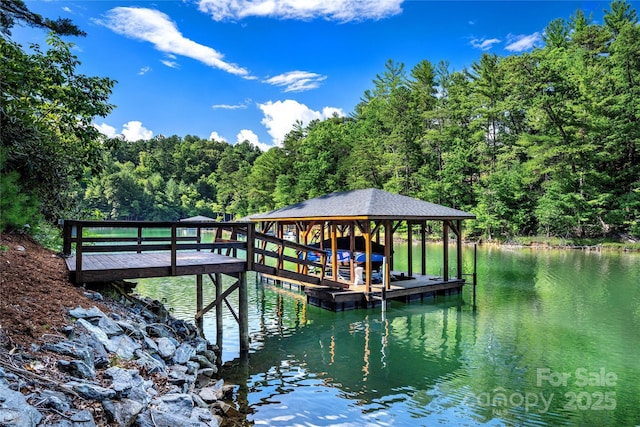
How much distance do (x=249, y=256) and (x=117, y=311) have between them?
2667 millimetres

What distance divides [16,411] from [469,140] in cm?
4289

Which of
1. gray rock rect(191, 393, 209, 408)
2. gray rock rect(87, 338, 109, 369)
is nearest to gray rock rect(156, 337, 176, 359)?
gray rock rect(191, 393, 209, 408)

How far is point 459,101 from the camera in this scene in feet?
141

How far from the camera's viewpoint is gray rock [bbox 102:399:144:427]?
353 cm

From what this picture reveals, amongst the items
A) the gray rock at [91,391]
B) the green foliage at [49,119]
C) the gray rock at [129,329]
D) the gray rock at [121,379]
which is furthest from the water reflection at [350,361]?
the green foliage at [49,119]

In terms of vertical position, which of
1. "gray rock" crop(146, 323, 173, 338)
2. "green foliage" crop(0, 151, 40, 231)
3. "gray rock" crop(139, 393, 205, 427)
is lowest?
"gray rock" crop(139, 393, 205, 427)

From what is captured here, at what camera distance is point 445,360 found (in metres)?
8.09

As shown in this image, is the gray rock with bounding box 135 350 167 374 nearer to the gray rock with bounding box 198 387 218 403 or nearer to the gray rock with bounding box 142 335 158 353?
the gray rock with bounding box 142 335 158 353

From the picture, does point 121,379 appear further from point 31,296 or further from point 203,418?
point 31,296

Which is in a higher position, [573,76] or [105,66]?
[573,76]

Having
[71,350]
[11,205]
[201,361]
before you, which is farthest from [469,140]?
[71,350]

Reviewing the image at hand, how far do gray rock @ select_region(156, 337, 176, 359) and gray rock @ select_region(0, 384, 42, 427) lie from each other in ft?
9.88

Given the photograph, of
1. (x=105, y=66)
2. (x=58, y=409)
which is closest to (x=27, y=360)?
(x=58, y=409)

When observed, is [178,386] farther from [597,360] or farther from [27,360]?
[597,360]
